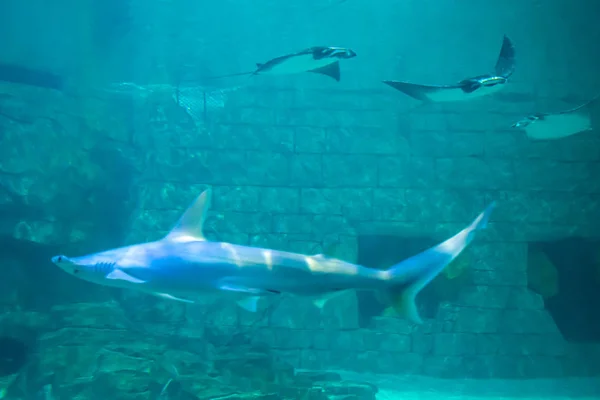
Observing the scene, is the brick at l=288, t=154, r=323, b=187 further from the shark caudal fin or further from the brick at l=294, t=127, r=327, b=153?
the shark caudal fin

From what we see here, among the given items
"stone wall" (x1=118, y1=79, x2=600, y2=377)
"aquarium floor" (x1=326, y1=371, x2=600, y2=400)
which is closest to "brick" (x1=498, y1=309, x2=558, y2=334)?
"stone wall" (x1=118, y1=79, x2=600, y2=377)

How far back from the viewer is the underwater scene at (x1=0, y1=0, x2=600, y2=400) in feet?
28.0

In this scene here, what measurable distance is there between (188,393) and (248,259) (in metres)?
3.09

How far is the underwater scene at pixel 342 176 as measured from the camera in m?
8.53

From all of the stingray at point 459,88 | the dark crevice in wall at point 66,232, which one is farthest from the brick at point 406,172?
the dark crevice in wall at point 66,232

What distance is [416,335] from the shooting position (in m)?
8.56

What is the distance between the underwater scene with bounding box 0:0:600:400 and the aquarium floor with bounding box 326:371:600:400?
0.14 ft

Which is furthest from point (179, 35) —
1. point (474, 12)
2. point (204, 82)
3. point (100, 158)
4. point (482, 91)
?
point (482, 91)

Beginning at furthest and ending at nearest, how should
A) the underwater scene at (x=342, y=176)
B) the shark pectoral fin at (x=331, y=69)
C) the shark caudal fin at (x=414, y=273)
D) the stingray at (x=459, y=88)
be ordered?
the underwater scene at (x=342, y=176), the shark pectoral fin at (x=331, y=69), the stingray at (x=459, y=88), the shark caudal fin at (x=414, y=273)

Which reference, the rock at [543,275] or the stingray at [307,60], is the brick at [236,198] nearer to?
the stingray at [307,60]

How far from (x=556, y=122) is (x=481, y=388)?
5377 millimetres

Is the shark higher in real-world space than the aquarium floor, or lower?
higher

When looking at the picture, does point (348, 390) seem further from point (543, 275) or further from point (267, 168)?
point (543, 275)

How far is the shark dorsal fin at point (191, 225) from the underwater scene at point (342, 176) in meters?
4.65
